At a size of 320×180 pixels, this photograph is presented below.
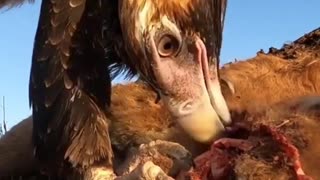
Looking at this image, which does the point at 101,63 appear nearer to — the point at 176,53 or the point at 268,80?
the point at 176,53

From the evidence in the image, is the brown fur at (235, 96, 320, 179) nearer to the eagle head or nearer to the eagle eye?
the eagle head

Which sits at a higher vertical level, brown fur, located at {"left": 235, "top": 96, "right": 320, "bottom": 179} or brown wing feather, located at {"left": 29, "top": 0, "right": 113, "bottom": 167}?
brown wing feather, located at {"left": 29, "top": 0, "right": 113, "bottom": 167}

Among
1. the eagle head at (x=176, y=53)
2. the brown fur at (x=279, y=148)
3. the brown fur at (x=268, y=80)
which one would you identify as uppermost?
the eagle head at (x=176, y=53)

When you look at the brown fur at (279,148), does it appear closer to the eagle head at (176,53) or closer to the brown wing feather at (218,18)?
the eagle head at (176,53)

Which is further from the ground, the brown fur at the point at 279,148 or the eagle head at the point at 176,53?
the eagle head at the point at 176,53

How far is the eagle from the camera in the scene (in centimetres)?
351

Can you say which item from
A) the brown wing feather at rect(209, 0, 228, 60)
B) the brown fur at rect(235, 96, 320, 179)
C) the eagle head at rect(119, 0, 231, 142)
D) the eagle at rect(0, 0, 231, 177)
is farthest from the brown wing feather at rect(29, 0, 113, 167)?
the brown fur at rect(235, 96, 320, 179)

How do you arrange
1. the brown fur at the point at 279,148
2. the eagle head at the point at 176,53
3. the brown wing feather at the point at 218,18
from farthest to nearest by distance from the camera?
the brown wing feather at the point at 218,18, the eagle head at the point at 176,53, the brown fur at the point at 279,148

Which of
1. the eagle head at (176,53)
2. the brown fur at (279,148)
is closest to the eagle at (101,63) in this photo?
the eagle head at (176,53)

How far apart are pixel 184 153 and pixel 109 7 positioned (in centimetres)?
57

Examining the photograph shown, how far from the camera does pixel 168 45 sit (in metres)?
3.58

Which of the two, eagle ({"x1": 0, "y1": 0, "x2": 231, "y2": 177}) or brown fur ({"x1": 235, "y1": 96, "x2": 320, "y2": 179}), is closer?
brown fur ({"x1": 235, "y1": 96, "x2": 320, "y2": 179})

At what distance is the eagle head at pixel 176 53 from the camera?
349 cm

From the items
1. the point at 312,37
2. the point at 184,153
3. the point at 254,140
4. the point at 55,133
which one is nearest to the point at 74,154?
the point at 55,133
